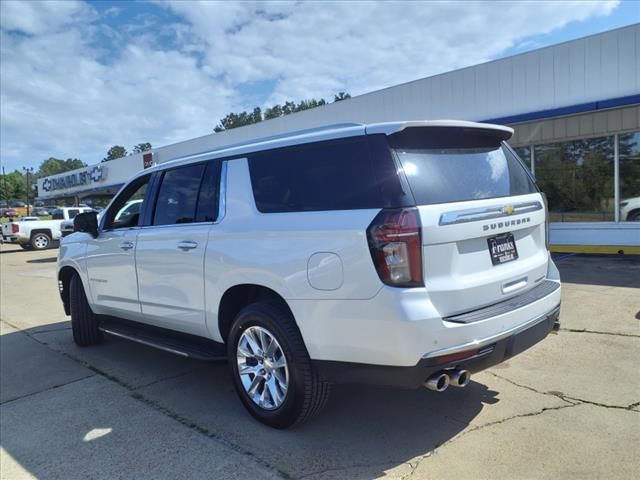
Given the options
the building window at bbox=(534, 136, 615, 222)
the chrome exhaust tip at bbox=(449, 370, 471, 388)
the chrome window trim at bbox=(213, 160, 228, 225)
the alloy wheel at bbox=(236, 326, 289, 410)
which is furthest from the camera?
the building window at bbox=(534, 136, 615, 222)

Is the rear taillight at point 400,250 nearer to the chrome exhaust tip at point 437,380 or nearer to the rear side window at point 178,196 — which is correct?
the chrome exhaust tip at point 437,380

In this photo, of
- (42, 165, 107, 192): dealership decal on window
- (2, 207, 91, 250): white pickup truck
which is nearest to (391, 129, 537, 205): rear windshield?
(2, 207, 91, 250): white pickup truck

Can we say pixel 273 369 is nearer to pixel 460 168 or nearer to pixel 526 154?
pixel 460 168

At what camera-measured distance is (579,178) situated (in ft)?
40.1

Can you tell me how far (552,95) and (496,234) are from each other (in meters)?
10.1

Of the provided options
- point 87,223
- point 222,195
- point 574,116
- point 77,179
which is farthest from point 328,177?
point 77,179

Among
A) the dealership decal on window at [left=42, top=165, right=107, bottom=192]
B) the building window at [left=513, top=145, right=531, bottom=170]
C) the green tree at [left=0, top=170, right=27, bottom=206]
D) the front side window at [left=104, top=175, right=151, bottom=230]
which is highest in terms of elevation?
the green tree at [left=0, top=170, right=27, bottom=206]

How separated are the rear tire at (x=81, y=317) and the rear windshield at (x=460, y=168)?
442 cm

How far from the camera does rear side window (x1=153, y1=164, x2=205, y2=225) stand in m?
4.34

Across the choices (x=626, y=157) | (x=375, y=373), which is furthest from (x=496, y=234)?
(x=626, y=157)

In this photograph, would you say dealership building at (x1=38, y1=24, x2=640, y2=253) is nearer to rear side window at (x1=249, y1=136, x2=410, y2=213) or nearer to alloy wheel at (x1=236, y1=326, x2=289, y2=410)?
rear side window at (x1=249, y1=136, x2=410, y2=213)

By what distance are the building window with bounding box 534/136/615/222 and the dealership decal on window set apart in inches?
1162

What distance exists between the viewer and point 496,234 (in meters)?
3.26

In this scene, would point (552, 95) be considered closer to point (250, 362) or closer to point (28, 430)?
point (250, 362)
